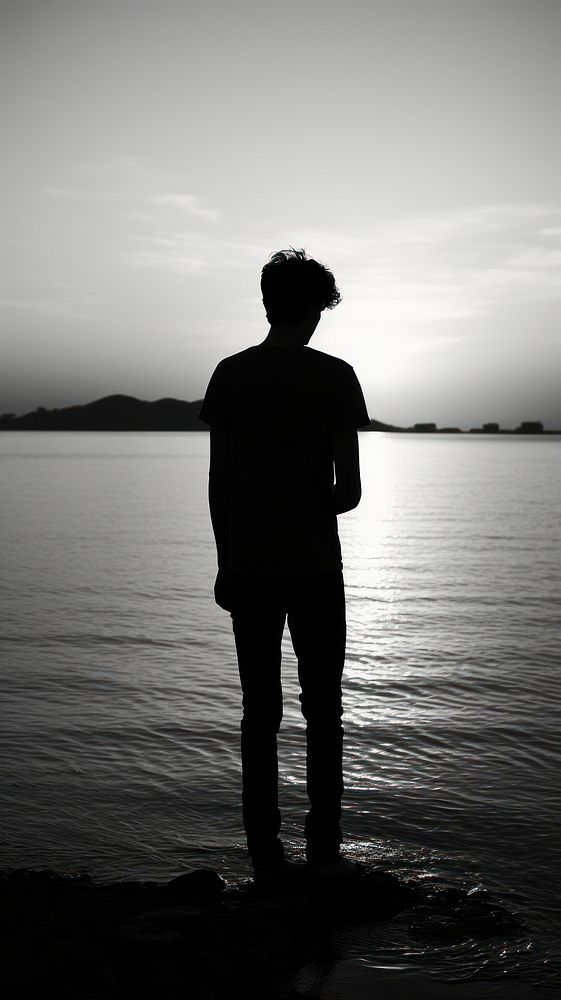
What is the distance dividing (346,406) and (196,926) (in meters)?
2.19

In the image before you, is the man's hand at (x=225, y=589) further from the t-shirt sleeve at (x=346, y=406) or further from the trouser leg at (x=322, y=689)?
the t-shirt sleeve at (x=346, y=406)

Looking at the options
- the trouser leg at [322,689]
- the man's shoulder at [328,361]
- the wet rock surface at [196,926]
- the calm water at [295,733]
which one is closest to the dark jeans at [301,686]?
the trouser leg at [322,689]

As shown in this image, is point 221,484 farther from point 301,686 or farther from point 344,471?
point 301,686

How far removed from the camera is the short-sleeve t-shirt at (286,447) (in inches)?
146

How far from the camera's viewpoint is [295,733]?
6.86 metres

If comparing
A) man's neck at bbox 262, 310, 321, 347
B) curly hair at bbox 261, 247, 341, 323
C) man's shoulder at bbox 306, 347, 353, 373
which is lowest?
man's shoulder at bbox 306, 347, 353, 373

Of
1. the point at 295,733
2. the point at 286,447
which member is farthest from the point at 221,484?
the point at 295,733

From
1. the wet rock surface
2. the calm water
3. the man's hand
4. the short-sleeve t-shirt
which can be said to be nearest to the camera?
the wet rock surface

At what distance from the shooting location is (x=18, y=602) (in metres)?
13.5

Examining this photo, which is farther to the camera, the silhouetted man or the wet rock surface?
the silhouetted man

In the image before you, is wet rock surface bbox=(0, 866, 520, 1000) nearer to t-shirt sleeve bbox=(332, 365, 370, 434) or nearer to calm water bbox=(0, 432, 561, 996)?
calm water bbox=(0, 432, 561, 996)

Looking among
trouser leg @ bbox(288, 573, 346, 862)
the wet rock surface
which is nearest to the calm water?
the wet rock surface

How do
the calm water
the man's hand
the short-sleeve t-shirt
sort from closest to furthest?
the short-sleeve t-shirt
the man's hand
the calm water

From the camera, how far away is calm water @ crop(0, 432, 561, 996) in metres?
4.61
